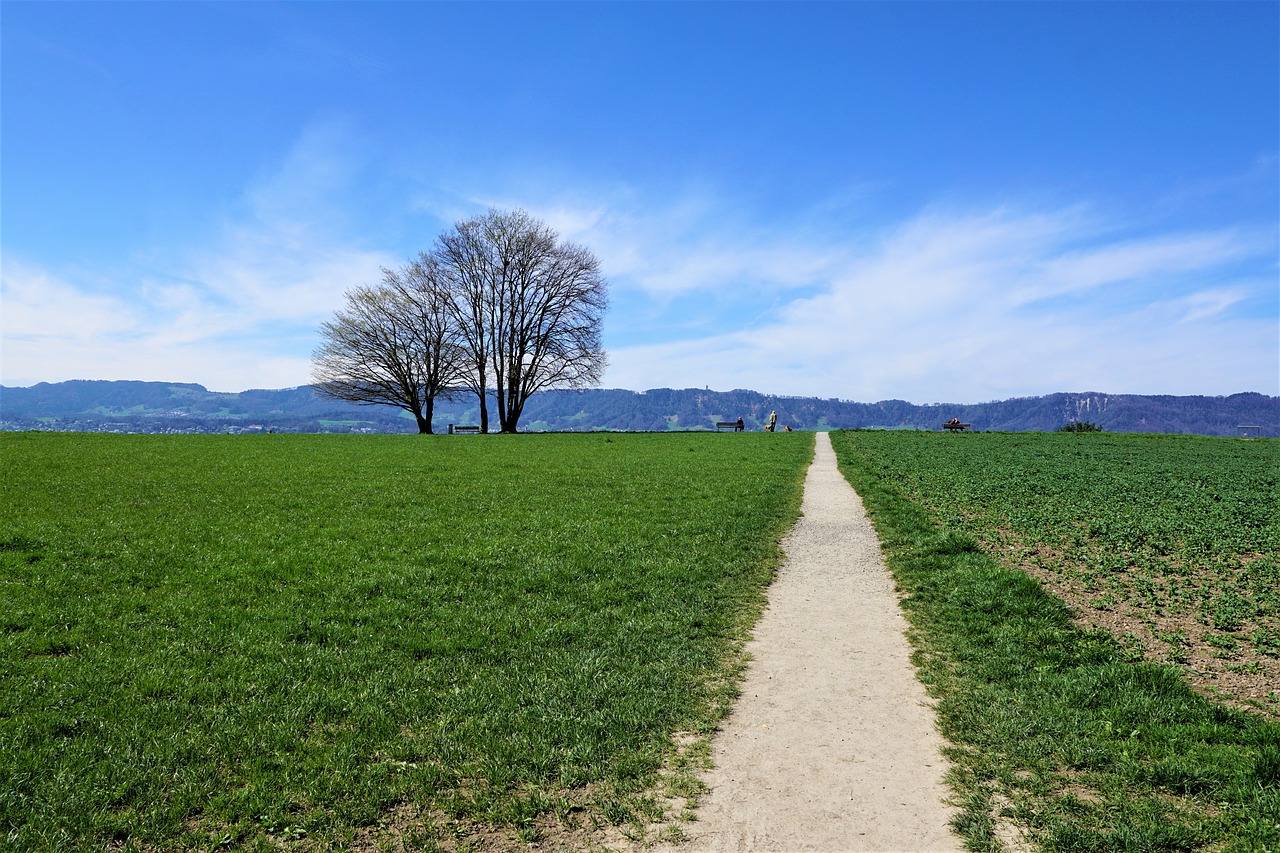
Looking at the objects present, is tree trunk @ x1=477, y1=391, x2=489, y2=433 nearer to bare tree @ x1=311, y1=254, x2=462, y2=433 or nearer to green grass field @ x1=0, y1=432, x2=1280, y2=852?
bare tree @ x1=311, y1=254, x2=462, y2=433

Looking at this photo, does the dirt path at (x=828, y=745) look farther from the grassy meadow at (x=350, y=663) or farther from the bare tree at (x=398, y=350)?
the bare tree at (x=398, y=350)

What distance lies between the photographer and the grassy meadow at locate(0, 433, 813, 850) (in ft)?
15.3

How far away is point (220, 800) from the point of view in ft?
15.3

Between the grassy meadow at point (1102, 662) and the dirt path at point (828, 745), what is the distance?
290 millimetres

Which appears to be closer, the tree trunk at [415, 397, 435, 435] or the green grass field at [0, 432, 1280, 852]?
the green grass field at [0, 432, 1280, 852]

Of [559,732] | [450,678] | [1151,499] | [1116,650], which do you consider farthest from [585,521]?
[1151,499]

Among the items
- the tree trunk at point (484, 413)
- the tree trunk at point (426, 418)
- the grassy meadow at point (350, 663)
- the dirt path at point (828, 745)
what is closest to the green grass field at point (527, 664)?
the grassy meadow at point (350, 663)

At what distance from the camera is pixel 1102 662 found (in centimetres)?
732

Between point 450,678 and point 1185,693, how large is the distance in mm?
7706

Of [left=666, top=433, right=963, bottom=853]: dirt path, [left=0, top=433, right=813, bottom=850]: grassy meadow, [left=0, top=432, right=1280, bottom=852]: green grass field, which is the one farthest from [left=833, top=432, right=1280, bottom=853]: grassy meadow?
[left=0, top=433, right=813, bottom=850]: grassy meadow

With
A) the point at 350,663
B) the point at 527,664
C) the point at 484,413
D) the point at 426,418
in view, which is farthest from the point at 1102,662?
the point at 426,418

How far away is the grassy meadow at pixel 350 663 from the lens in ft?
15.3

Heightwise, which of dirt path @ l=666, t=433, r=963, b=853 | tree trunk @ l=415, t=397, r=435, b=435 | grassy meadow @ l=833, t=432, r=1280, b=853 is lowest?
dirt path @ l=666, t=433, r=963, b=853

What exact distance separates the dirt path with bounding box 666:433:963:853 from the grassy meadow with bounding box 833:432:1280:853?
29cm
